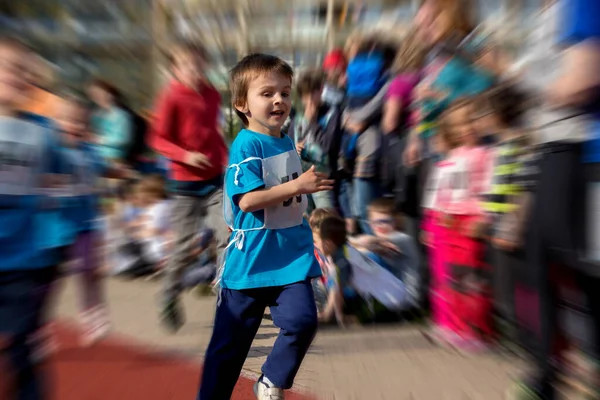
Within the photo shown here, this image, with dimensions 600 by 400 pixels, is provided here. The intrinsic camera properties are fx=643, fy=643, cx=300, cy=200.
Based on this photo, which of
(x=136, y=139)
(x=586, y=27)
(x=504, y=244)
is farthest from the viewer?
(x=136, y=139)

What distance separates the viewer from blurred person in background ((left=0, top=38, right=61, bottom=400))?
7.58 feet

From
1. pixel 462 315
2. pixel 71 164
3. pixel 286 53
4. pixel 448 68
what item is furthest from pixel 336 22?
pixel 71 164

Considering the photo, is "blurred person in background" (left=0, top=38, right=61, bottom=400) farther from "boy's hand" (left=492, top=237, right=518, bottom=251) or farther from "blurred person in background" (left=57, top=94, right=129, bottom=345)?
"boy's hand" (left=492, top=237, right=518, bottom=251)

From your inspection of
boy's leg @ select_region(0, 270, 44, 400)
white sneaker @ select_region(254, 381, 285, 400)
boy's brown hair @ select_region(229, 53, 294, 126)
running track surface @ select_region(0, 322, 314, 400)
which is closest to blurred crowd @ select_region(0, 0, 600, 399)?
boy's leg @ select_region(0, 270, 44, 400)

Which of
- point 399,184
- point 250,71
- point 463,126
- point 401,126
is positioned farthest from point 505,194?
point 250,71

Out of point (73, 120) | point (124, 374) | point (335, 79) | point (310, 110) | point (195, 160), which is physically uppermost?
point (335, 79)

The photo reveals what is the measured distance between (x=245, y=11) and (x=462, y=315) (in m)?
3.25

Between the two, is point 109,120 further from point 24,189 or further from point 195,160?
point 24,189

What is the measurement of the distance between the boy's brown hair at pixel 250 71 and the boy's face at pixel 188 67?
1798 mm

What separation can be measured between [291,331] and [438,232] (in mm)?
1748

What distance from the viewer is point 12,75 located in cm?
240

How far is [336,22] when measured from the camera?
17.7 ft

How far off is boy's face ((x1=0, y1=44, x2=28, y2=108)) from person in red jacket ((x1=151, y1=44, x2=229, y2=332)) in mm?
2002

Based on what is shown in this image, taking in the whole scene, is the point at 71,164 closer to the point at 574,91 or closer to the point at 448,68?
the point at 574,91
